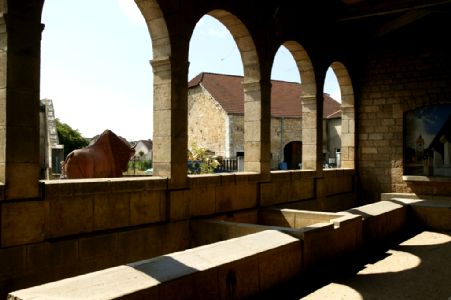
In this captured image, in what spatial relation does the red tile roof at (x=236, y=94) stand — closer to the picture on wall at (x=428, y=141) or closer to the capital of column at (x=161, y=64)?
the picture on wall at (x=428, y=141)

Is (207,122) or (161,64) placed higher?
(207,122)

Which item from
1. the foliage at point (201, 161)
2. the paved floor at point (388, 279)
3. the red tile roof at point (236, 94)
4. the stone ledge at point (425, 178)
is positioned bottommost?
the paved floor at point (388, 279)

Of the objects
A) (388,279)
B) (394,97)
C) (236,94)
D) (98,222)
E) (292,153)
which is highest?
(236,94)

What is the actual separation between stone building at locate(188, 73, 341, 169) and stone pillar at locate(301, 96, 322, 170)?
39.1 ft

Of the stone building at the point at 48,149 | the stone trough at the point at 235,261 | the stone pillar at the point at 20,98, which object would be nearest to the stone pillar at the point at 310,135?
the stone trough at the point at 235,261

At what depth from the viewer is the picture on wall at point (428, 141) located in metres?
8.92

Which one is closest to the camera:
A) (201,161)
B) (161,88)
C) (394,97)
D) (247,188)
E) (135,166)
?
(161,88)

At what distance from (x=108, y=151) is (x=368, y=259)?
366 cm

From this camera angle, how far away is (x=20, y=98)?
3830 mm

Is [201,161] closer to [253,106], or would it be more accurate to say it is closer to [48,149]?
[48,149]

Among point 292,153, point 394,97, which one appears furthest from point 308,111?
point 292,153

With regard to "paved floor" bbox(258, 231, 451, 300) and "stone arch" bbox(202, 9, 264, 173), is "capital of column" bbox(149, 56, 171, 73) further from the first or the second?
"paved floor" bbox(258, 231, 451, 300)

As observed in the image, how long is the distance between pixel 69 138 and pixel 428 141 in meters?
36.5

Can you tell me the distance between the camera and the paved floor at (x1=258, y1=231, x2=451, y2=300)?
144 inches
